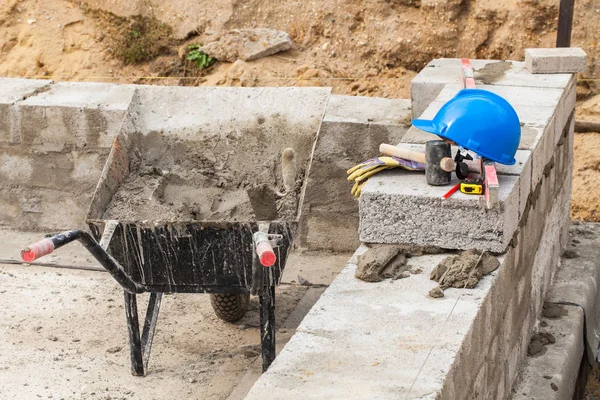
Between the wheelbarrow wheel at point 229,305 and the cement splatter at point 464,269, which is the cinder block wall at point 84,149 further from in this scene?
the cement splatter at point 464,269

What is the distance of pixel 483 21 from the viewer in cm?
898

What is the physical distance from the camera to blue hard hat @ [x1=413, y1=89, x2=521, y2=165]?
429 cm

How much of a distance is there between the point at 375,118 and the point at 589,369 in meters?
2.04

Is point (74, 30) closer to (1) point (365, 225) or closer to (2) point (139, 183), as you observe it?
(2) point (139, 183)

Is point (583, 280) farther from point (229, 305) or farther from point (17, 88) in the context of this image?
point (17, 88)

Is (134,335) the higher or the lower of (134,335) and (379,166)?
the lower

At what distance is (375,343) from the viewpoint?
354cm

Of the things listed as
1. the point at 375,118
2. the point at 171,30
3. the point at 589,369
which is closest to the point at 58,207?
the point at 375,118

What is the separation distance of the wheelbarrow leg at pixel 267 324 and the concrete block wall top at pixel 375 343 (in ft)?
2.68

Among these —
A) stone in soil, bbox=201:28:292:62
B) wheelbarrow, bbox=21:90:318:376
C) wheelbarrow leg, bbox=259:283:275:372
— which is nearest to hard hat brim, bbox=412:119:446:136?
wheelbarrow, bbox=21:90:318:376

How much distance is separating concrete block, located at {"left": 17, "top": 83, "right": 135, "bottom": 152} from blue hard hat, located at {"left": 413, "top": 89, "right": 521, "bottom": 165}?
3007 millimetres

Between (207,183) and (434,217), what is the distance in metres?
1.86

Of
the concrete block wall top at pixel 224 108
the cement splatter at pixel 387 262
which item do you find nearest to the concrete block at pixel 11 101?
the concrete block wall top at pixel 224 108

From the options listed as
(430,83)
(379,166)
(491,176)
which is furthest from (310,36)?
(491,176)
